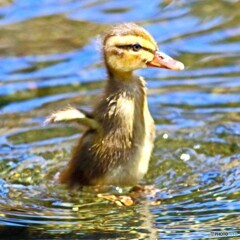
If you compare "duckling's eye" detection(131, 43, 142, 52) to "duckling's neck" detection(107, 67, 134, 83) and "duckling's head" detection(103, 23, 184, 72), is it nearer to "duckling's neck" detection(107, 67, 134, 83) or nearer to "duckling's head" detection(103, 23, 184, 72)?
"duckling's head" detection(103, 23, 184, 72)

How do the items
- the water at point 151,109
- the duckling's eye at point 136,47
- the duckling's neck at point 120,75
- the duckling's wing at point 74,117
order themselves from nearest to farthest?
the water at point 151,109 < the duckling's wing at point 74,117 < the duckling's eye at point 136,47 < the duckling's neck at point 120,75

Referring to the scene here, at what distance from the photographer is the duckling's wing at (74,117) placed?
5.47 m

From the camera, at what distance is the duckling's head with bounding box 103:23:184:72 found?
557cm

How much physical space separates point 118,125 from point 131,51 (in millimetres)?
436

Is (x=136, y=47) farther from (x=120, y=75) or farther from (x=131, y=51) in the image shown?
(x=120, y=75)

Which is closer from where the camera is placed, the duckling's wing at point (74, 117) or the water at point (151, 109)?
the water at point (151, 109)

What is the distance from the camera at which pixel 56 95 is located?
725 centimetres

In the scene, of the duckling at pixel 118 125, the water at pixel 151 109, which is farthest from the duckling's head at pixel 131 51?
the water at pixel 151 109

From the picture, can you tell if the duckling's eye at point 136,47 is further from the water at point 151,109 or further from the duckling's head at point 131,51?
the water at point 151,109

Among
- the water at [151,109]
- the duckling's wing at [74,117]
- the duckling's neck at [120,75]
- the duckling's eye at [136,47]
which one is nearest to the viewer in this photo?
the water at [151,109]

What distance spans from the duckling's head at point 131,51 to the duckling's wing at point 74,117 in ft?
1.02

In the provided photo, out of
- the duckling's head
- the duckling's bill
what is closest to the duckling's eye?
the duckling's head

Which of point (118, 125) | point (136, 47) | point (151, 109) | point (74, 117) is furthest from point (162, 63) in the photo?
point (151, 109)

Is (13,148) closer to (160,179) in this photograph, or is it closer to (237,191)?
(160,179)
